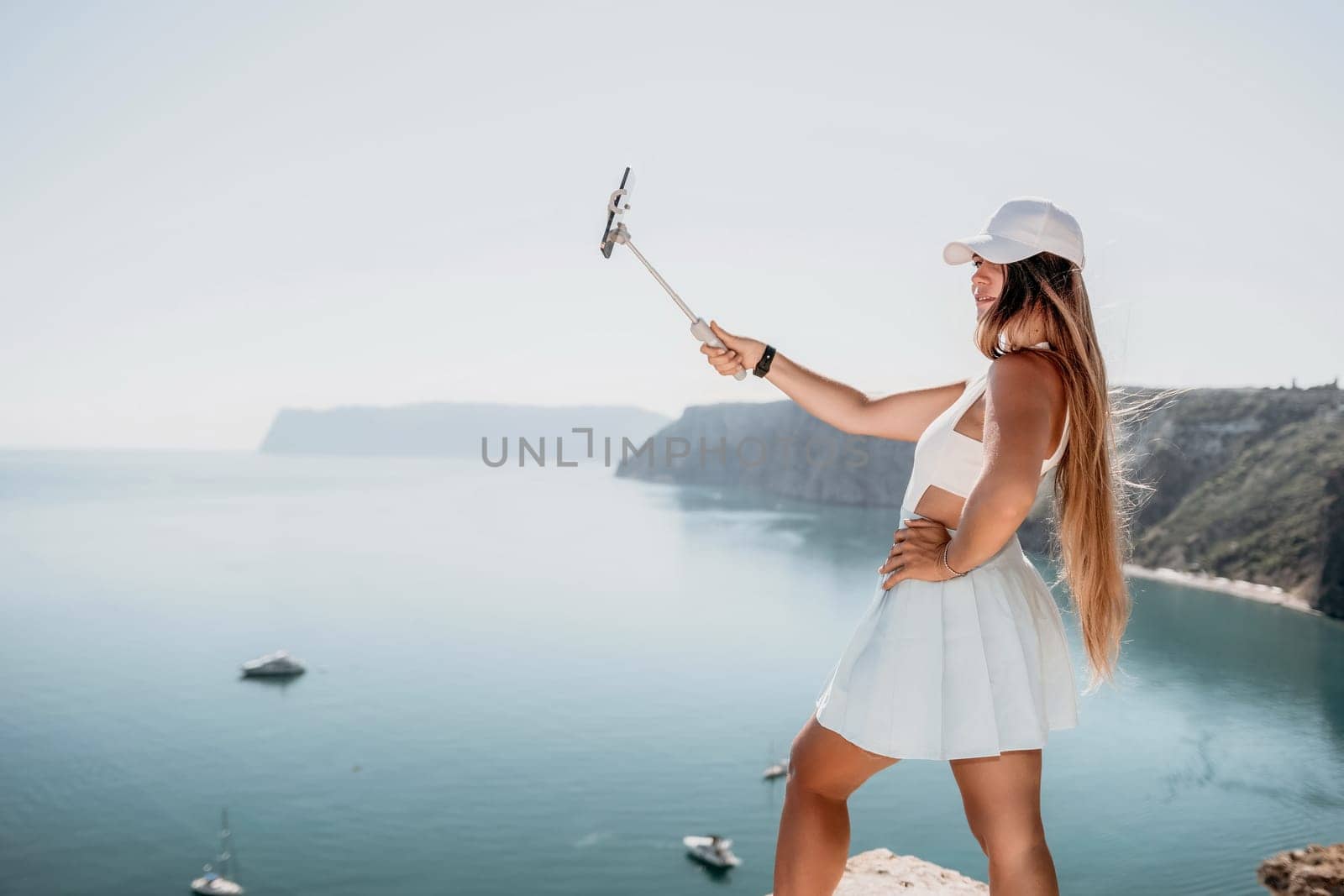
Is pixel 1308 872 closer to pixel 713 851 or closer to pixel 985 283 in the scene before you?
pixel 713 851

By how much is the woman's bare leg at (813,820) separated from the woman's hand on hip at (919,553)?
0.37 meters

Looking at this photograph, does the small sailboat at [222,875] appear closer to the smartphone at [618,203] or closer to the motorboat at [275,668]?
the motorboat at [275,668]

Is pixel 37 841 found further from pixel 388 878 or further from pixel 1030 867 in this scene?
pixel 1030 867

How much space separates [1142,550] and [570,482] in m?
87.1

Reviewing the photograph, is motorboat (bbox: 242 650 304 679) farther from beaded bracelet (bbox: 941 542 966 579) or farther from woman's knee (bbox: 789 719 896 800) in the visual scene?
beaded bracelet (bbox: 941 542 966 579)

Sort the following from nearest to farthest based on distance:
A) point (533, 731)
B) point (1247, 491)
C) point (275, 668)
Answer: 1. point (533, 731)
2. point (275, 668)
3. point (1247, 491)

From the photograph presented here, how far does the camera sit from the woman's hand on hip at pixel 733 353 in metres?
2.43

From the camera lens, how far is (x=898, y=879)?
3.64 meters

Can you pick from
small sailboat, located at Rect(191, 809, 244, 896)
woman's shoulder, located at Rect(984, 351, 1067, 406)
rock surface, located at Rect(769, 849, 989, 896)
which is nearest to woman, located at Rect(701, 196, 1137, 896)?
woman's shoulder, located at Rect(984, 351, 1067, 406)

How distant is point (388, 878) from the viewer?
21.9 m

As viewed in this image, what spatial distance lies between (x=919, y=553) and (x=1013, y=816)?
1.71 feet

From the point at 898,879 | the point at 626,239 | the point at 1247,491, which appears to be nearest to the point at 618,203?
the point at 626,239

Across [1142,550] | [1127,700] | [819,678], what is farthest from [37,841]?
[1142,550]

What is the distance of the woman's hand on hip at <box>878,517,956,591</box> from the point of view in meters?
1.86
